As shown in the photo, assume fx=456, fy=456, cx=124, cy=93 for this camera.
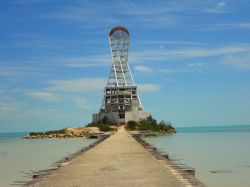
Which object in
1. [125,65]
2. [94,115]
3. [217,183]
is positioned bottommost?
[217,183]

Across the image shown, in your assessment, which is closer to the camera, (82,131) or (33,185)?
(33,185)

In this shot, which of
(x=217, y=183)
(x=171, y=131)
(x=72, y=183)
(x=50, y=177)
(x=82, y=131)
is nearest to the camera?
(x=72, y=183)

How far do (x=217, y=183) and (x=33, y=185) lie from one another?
7.64 m

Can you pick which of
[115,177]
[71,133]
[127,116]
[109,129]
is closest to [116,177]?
[115,177]

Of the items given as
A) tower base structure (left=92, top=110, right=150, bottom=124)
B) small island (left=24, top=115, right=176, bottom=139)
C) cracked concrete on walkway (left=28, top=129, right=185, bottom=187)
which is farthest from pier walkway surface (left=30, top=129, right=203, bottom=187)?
tower base structure (left=92, top=110, right=150, bottom=124)

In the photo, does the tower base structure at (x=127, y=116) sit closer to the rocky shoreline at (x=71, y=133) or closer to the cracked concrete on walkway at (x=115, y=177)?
the rocky shoreline at (x=71, y=133)

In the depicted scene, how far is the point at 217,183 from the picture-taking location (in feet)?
56.3

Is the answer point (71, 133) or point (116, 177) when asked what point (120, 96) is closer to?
point (71, 133)

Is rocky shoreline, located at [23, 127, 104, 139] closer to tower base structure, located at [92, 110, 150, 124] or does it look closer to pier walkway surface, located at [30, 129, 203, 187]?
tower base structure, located at [92, 110, 150, 124]

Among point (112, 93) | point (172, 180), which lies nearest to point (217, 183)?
point (172, 180)

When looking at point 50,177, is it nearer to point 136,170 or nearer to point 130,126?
point 136,170

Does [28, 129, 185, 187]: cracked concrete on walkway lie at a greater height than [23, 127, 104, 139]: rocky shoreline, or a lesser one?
lesser

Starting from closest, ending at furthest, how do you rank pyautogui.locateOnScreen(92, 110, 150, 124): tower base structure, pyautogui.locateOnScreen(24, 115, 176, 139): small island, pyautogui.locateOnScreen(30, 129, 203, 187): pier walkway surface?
pyautogui.locateOnScreen(30, 129, 203, 187): pier walkway surface → pyautogui.locateOnScreen(24, 115, 176, 139): small island → pyautogui.locateOnScreen(92, 110, 150, 124): tower base structure

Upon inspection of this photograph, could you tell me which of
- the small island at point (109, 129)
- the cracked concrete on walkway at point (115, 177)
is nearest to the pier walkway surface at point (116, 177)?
the cracked concrete on walkway at point (115, 177)
